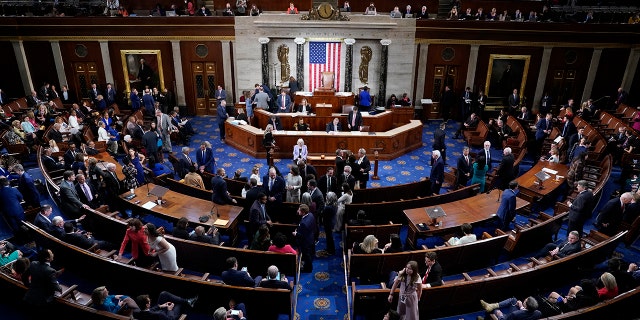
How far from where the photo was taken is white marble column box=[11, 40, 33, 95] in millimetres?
15789

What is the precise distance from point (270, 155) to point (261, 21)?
6086 mm

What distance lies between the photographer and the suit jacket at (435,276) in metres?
5.97

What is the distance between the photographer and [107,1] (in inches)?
627

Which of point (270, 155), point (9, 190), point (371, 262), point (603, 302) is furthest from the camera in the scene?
point (270, 155)

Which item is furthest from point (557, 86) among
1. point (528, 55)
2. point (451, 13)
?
point (451, 13)

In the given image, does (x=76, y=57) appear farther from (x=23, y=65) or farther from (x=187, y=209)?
(x=187, y=209)

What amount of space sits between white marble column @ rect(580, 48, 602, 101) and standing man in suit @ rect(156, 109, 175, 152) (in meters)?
15.2

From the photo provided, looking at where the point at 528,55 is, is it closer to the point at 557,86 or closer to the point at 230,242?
the point at 557,86

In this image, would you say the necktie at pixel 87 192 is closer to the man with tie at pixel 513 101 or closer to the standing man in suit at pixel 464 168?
the standing man in suit at pixel 464 168

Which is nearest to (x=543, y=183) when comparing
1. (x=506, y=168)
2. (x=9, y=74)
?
(x=506, y=168)

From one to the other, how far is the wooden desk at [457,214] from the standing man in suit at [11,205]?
702 centimetres

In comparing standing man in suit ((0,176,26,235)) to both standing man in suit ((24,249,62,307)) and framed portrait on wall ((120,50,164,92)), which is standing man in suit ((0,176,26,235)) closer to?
standing man in suit ((24,249,62,307))

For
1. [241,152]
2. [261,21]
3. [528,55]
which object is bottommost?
[241,152]

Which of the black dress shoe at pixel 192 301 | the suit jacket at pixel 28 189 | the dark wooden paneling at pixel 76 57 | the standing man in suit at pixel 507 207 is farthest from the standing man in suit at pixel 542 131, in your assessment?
the dark wooden paneling at pixel 76 57
